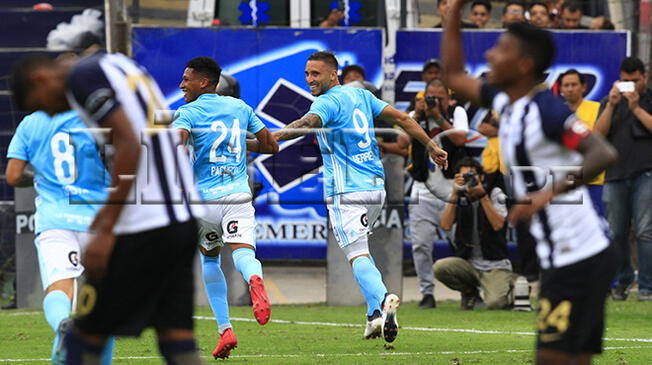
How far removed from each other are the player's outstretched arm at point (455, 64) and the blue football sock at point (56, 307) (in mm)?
2860

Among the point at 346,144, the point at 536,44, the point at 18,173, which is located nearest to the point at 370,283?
the point at 346,144

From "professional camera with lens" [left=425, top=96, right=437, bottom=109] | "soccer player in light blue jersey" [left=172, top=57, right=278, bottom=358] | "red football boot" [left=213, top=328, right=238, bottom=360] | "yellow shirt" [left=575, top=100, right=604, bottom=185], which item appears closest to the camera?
"red football boot" [left=213, top=328, right=238, bottom=360]

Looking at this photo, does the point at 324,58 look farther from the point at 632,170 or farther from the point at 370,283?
the point at 632,170

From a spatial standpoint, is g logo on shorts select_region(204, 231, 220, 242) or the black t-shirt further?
the black t-shirt

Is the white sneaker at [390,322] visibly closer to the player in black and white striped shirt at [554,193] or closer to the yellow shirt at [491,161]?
the player in black and white striped shirt at [554,193]

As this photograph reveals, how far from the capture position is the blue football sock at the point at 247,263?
30.7ft

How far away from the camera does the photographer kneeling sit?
13.3m

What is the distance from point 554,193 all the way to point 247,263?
457 cm

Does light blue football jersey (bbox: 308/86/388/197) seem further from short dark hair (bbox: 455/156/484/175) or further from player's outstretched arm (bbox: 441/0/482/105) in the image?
player's outstretched arm (bbox: 441/0/482/105)

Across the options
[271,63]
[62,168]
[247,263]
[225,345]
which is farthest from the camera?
[271,63]

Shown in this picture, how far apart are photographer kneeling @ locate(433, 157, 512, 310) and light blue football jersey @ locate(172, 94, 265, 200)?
163 inches

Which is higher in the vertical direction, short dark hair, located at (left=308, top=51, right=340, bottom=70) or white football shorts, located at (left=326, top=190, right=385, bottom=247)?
short dark hair, located at (left=308, top=51, right=340, bottom=70)

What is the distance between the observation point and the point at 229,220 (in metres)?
9.66

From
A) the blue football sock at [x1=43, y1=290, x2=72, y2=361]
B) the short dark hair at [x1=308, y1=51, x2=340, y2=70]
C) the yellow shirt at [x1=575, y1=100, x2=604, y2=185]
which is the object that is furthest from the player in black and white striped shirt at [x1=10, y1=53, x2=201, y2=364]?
the yellow shirt at [x1=575, y1=100, x2=604, y2=185]
